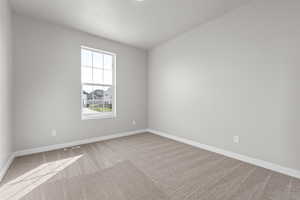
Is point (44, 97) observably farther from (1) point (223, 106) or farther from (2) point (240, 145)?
(2) point (240, 145)

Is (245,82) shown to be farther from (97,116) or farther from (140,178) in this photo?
(97,116)

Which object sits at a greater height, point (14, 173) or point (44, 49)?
point (44, 49)

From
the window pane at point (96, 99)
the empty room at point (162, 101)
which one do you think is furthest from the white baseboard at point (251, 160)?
the window pane at point (96, 99)

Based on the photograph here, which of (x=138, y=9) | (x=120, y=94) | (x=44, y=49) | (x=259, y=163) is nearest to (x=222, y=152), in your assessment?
(x=259, y=163)

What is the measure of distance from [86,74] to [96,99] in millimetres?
715

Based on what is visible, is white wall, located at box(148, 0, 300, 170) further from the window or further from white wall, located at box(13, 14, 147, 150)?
white wall, located at box(13, 14, 147, 150)

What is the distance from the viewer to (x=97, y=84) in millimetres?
3566

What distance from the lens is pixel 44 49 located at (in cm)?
277

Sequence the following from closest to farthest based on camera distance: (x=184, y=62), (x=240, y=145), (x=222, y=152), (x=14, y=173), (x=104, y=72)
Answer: (x=14, y=173) → (x=240, y=145) → (x=222, y=152) → (x=184, y=62) → (x=104, y=72)

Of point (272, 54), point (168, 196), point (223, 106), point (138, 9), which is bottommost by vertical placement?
point (168, 196)

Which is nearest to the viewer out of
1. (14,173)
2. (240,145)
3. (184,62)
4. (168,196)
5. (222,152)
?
(168,196)

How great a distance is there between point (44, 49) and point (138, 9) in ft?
7.16

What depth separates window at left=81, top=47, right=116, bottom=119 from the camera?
132 inches

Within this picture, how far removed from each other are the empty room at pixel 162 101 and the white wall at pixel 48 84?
0.02m
